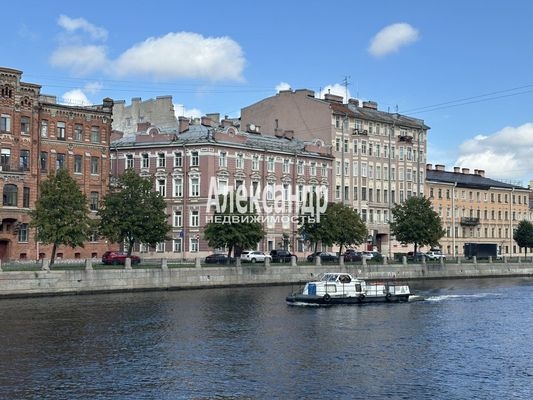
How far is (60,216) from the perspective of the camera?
6681cm

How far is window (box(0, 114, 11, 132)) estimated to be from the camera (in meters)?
75.4

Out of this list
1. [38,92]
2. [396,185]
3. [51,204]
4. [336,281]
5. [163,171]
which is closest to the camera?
[336,281]

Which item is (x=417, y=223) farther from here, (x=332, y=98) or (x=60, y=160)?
(x=60, y=160)

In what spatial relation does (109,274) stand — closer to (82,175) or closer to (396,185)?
(82,175)

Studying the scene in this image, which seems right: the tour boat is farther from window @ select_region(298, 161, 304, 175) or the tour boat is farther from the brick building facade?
window @ select_region(298, 161, 304, 175)

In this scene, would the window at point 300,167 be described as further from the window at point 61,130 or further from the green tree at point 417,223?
the window at point 61,130

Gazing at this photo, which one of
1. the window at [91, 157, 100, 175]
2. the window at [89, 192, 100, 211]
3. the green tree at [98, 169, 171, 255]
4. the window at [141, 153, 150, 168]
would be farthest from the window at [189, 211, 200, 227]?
the green tree at [98, 169, 171, 255]

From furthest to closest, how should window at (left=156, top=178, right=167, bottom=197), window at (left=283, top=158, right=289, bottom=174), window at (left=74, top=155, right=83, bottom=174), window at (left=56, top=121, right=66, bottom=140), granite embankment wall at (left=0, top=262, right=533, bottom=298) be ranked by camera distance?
window at (left=283, top=158, right=289, bottom=174) < window at (left=156, top=178, right=167, bottom=197) < window at (left=74, top=155, right=83, bottom=174) < window at (left=56, top=121, right=66, bottom=140) < granite embankment wall at (left=0, top=262, right=533, bottom=298)

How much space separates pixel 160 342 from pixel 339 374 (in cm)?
1085

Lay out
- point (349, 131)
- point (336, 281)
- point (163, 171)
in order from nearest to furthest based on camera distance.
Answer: point (336, 281), point (163, 171), point (349, 131)

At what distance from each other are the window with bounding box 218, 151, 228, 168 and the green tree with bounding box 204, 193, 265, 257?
36.9ft

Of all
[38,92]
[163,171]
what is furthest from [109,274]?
[163,171]

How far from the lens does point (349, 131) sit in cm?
10994

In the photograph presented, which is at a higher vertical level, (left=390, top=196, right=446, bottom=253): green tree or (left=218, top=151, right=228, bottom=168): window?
(left=218, top=151, right=228, bottom=168): window
